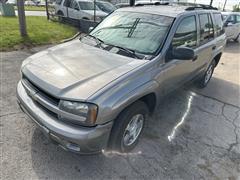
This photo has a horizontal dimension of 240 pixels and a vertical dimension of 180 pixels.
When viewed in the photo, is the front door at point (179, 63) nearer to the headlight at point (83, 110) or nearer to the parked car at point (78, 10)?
the headlight at point (83, 110)

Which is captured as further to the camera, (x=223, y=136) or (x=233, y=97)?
(x=233, y=97)

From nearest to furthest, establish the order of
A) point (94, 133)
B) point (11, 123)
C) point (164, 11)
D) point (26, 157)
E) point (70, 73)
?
point (94, 133)
point (70, 73)
point (26, 157)
point (11, 123)
point (164, 11)

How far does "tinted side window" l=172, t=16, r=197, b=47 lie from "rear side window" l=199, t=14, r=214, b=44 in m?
0.34

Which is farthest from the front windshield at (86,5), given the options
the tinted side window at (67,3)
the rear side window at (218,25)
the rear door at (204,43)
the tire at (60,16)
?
the rear door at (204,43)

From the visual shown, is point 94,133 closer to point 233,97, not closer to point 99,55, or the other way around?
point 99,55

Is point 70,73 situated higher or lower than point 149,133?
higher

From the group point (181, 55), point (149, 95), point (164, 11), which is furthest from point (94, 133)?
point (164, 11)

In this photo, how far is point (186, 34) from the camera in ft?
11.3

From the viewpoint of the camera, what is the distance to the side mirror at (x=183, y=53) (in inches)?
110

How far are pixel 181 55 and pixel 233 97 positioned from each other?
117 inches

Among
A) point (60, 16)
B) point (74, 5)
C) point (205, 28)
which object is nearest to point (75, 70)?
point (205, 28)

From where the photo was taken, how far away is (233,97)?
5.00 m

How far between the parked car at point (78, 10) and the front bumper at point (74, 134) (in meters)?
9.62

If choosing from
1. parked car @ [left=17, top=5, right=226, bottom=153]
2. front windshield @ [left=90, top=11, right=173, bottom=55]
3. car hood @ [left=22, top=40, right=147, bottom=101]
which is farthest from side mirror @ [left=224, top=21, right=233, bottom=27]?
car hood @ [left=22, top=40, right=147, bottom=101]
